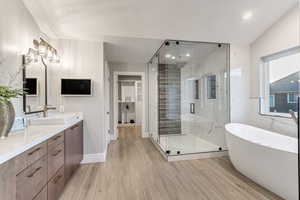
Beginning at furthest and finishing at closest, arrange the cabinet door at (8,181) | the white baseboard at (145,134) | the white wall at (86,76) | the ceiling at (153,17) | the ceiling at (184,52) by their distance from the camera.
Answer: the white baseboard at (145,134) < the ceiling at (184,52) < the white wall at (86,76) < the ceiling at (153,17) < the cabinet door at (8,181)

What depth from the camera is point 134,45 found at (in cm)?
337

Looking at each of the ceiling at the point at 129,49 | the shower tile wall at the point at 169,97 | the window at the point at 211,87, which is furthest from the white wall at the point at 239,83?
the ceiling at the point at 129,49

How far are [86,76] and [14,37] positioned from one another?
123 cm

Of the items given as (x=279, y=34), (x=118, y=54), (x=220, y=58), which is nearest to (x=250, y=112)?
(x=220, y=58)

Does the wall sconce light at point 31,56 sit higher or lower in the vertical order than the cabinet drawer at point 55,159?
higher

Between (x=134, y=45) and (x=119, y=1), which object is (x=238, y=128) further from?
(x=119, y=1)

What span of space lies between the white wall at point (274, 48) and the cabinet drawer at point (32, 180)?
3.68 m

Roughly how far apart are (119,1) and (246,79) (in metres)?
3.11

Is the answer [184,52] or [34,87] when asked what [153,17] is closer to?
[184,52]

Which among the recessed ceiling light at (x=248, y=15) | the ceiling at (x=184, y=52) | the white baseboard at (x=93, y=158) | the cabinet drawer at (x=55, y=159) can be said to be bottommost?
the white baseboard at (x=93, y=158)

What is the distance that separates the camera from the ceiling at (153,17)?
7.68 feet

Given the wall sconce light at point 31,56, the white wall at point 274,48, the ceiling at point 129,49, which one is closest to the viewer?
the wall sconce light at point 31,56

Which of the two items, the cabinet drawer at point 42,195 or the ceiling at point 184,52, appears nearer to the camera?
the cabinet drawer at point 42,195

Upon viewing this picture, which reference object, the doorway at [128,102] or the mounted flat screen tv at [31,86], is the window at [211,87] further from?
the mounted flat screen tv at [31,86]
